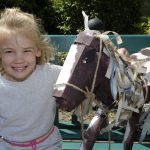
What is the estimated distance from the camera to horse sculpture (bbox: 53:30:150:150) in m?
1.98

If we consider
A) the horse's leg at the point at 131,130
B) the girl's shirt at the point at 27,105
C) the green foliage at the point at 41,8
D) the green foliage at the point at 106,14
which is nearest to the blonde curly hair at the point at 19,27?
the girl's shirt at the point at 27,105

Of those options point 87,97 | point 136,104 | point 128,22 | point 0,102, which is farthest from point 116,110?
point 128,22

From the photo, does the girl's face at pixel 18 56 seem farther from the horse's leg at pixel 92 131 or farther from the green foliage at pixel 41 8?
the green foliage at pixel 41 8

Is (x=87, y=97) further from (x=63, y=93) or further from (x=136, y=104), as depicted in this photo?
(x=136, y=104)

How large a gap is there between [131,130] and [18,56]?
68 cm

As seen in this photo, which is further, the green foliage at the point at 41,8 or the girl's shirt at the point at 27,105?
the green foliage at the point at 41,8

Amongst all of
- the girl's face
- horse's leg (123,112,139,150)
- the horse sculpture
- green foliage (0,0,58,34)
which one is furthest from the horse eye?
green foliage (0,0,58,34)

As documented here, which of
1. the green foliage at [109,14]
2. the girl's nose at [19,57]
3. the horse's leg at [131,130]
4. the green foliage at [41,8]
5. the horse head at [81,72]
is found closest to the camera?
the horse head at [81,72]

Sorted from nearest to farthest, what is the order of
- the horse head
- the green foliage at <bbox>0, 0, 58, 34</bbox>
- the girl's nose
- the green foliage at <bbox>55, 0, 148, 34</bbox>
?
1. the horse head
2. the girl's nose
3. the green foliage at <bbox>55, 0, 148, 34</bbox>
4. the green foliage at <bbox>0, 0, 58, 34</bbox>

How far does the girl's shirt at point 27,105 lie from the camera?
7.35 feet

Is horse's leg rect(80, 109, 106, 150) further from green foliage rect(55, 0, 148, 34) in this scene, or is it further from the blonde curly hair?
green foliage rect(55, 0, 148, 34)

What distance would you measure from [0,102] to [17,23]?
40 centimetres

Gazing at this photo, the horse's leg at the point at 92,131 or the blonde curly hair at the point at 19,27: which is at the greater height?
the blonde curly hair at the point at 19,27

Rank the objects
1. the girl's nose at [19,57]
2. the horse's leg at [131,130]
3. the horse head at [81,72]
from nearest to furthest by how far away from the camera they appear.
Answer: the horse head at [81,72] < the girl's nose at [19,57] < the horse's leg at [131,130]
